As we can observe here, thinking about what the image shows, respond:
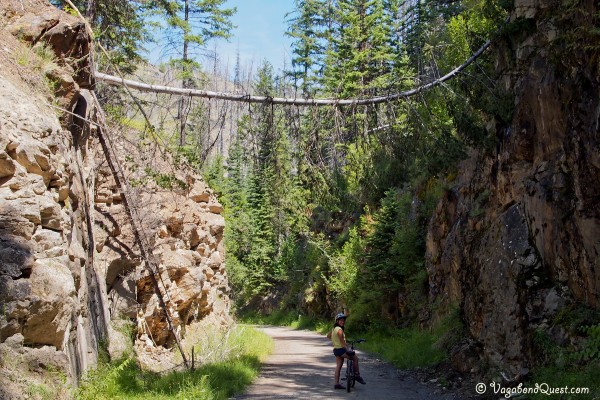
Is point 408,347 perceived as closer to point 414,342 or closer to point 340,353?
point 414,342

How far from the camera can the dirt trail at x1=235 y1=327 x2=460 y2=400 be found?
927cm

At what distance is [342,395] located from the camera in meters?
9.27

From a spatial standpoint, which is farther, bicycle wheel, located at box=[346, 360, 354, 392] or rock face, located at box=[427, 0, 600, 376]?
bicycle wheel, located at box=[346, 360, 354, 392]

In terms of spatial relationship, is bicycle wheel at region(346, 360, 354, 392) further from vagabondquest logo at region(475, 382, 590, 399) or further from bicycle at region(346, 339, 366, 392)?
vagabondquest logo at region(475, 382, 590, 399)

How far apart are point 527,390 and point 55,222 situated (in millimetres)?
7153

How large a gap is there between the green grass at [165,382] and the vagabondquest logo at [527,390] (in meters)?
4.36

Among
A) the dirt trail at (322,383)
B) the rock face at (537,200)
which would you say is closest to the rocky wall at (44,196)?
the dirt trail at (322,383)

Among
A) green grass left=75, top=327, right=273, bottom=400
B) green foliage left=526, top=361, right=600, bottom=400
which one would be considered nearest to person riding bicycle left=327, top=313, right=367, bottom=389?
green grass left=75, top=327, right=273, bottom=400

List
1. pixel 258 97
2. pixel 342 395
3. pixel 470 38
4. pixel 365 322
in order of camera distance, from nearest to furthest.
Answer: pixel 342 395
pixel 258 97
pixel 470 38
pixel 365 322

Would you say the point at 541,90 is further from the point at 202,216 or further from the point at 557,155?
the point at 202,216

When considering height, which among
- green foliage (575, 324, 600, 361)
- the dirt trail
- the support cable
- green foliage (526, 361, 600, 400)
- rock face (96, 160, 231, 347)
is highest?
the support cable

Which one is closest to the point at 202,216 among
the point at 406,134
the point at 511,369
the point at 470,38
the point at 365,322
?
the point at 365,322

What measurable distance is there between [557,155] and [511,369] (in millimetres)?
3780

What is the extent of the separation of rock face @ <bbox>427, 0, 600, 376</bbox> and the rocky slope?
7.11 metres
